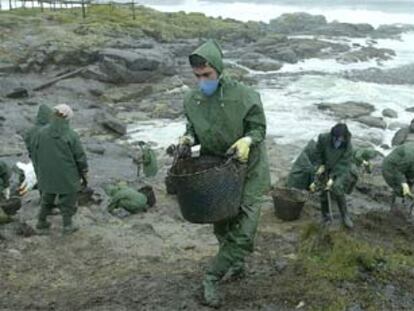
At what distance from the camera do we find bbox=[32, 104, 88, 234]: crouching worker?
7.18 metres

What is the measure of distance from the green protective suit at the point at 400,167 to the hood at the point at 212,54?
490cm

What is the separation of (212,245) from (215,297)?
2532 millimetres

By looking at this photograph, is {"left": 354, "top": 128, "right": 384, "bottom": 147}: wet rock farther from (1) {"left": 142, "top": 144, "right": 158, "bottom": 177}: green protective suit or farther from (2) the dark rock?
(2) the dark rock

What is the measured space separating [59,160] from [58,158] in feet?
0.08

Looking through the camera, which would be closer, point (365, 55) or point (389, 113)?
point (389, 113)

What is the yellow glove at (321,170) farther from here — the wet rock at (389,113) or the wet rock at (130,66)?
the wet rock at (130,66)

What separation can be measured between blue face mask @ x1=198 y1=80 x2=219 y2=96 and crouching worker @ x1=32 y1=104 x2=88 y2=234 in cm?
283

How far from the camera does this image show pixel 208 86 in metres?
4.64

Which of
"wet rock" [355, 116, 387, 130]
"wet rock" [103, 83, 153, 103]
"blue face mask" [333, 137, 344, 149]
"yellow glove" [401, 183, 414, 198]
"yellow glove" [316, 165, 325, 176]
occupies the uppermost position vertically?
"blue face mask" [333, 137, 344, 149]

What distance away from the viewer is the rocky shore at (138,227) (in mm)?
5145

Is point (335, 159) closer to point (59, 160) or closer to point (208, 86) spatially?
point (59, 160)

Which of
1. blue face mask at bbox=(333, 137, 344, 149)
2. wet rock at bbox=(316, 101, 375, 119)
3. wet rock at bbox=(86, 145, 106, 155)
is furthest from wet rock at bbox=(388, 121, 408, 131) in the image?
blue face mask at bbox=(333, 137, 344, 149)

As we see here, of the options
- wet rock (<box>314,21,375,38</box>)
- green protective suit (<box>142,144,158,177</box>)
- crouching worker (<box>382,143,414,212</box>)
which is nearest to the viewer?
crouching worker (<box>382,143,414,212</box>)

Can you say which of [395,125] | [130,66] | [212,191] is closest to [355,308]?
[212,191]
